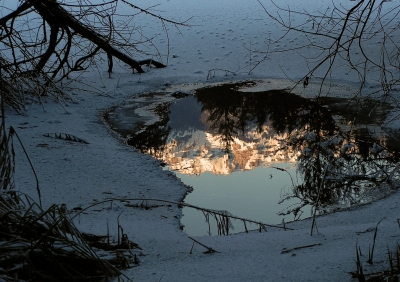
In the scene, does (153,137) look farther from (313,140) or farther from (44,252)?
(44,252)

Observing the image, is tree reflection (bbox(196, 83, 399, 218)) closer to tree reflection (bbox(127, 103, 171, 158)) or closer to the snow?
the snow

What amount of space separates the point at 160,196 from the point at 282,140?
5.45 ft

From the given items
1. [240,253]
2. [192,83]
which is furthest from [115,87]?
[240,253]

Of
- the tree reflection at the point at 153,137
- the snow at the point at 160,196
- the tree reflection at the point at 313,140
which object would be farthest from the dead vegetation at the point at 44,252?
the tree reflection at the point at 153,137

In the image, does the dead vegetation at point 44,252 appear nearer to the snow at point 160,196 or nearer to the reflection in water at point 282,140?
the snow at point 160,196

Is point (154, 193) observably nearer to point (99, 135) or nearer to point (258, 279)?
point (99, 135)

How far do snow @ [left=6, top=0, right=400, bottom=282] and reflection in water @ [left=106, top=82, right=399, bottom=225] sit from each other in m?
0.35

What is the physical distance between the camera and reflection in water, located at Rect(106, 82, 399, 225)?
3.92m

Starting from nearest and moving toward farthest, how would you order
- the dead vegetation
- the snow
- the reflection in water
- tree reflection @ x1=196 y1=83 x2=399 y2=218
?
the dead vegetation → the snow → tree reflection @ x1=196 y1=83 x2=399 y2=218 → the reflection in water

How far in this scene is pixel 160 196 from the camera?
3656 millimetres

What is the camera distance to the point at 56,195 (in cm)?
339

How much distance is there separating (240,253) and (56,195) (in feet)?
5.17

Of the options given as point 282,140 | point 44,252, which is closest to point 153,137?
point 282,140

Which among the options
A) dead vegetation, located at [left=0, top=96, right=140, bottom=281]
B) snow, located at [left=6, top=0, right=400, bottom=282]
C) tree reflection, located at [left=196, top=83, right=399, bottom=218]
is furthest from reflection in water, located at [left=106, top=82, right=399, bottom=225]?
dead vegetation, located at [left=0, top=96, right=140, bottom=281]
